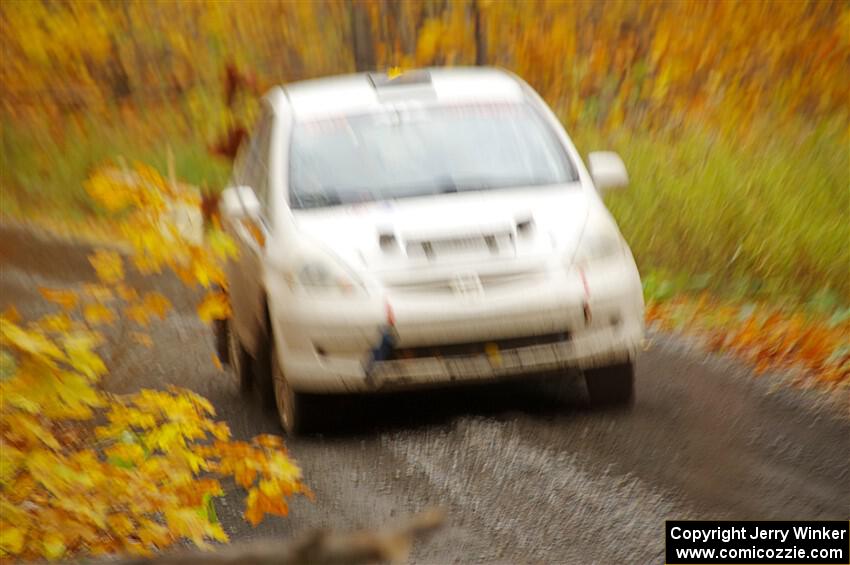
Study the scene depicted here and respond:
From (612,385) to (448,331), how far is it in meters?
1.12

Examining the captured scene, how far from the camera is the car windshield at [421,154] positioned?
866 cm

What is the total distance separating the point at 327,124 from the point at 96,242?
13776 millimetres

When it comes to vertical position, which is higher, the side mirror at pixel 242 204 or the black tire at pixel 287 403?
the side mirror at pixel 242 204

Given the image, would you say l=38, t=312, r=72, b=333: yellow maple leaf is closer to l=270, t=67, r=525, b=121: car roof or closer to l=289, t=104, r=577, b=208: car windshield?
l=289, t=104, r=577, b=208: car windshield

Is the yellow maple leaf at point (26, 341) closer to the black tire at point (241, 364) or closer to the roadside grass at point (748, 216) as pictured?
the black tire at point (241, 364)

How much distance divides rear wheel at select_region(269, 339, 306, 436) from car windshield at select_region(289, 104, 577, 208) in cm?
88

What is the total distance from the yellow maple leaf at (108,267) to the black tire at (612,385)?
296 cm

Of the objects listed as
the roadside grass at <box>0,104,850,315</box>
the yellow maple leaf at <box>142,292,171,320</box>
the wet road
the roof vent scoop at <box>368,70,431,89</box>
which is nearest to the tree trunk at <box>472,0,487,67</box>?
the roadside grass at <box>0,104,850,315</box>

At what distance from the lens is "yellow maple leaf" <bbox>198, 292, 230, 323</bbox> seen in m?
6.20

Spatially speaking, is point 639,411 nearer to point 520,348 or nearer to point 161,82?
point 520,348

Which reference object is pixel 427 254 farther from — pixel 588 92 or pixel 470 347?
pixel 588 92

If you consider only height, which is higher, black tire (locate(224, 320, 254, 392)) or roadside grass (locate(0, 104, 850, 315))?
black tire (locate(224, 320, 254, 392))

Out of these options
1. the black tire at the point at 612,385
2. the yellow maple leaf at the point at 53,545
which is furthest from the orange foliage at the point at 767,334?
the yellow maple leaf at the point at 53,545

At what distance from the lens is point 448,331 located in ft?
25.7
